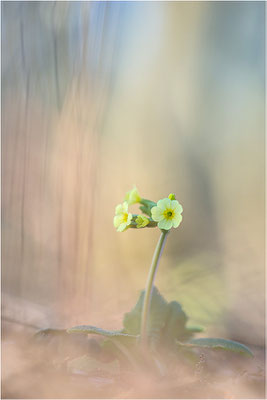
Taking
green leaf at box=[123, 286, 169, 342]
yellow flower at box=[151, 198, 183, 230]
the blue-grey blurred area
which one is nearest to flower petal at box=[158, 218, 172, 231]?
yellow flower at box=[151, 198, 183, 230]

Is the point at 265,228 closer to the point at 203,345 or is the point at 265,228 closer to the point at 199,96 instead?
the point at 199,96

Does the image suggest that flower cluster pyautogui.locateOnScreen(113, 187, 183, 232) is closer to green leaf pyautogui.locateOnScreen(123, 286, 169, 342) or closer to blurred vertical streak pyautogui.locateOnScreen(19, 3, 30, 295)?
green leaf pyautogui.locateOnScreen(123, 286, 169, 342)

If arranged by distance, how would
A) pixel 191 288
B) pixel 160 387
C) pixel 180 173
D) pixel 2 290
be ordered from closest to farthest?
pixel 160 387, pixel 2 290, pixel 191 288, pixel 180 173

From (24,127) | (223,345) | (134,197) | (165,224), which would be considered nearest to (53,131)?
(24,127)

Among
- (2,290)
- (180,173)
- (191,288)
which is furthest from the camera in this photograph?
(180,173)

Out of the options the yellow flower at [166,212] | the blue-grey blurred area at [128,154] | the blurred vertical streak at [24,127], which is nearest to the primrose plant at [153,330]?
the yellow flower at [166,212]

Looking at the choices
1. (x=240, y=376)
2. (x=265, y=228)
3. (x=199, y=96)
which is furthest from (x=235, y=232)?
(x=240, y=376)
